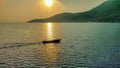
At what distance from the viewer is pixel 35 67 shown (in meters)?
84.4

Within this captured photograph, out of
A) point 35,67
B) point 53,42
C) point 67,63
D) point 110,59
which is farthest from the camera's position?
point 53,42

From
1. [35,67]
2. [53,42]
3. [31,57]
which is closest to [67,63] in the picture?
[35,67]

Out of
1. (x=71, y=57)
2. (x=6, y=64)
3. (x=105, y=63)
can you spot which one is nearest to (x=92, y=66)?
(x=105, y=63)

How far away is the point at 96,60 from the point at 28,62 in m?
23.8

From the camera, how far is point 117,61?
92.5 metres

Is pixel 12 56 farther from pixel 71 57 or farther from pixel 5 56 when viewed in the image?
pixel 71 57

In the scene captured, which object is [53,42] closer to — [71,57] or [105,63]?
[71,57]

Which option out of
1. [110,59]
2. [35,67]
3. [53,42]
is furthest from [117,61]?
[53,42]

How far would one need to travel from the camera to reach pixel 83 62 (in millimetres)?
91375

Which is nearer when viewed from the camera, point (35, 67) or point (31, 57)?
point (35, 67)

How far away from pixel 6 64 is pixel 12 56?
16324 mm

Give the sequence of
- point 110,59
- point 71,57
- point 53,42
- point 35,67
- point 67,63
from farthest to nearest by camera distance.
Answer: point 53,42
point 71,57
point 110,59
point 67,63
point 35,67

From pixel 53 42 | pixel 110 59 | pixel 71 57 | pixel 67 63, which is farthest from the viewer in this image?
pixel 53 42

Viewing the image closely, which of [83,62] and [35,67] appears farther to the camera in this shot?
[83,62]
